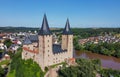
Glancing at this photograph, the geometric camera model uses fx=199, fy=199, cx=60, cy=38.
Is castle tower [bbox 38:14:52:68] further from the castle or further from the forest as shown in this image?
the forest

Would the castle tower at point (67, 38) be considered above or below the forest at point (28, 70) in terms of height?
above

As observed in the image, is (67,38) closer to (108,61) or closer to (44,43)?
(44,43)

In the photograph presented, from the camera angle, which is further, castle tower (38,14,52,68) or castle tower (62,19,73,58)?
castle tower (62,19,73,58)

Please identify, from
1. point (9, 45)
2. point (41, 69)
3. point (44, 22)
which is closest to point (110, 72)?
point (41, 69)

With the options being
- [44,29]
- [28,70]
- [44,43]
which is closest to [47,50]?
[44,43]

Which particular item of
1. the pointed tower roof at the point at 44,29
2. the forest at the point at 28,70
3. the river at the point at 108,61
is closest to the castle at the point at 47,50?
the pointed tower roof at the point at 44,29

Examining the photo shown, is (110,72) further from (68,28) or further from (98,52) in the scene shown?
(98,52)

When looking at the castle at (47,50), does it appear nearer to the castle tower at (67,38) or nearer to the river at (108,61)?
the castle tower at (67,38)

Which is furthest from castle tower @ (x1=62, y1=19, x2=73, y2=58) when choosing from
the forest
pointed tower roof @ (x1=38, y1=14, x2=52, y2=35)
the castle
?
the forest
